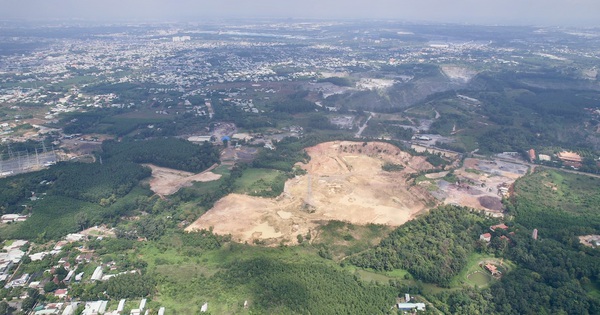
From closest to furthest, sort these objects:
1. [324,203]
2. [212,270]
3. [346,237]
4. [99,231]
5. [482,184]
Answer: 1. [212,270]
2. [346,237]
3. [99,231]
4. [324,203]
5. [482,184]

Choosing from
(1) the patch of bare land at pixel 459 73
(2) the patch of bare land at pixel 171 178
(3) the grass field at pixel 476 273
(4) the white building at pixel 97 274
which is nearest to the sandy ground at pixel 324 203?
(2) the patch of bare land at pixel 171 178

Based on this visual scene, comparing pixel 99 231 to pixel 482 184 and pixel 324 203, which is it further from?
pixel 482 184

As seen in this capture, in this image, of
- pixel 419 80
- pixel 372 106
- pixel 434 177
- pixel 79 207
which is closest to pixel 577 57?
pixel 419 80

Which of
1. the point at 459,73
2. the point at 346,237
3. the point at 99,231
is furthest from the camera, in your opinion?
the point at 459,73

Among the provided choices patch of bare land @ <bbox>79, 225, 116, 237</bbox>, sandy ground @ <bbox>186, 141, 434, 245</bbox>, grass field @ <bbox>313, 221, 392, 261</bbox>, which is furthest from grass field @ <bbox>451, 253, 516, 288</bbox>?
patch of bare land @ <bbox>79, 225, 116, 237</bbox>

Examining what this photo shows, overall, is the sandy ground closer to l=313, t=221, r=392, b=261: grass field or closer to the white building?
l=313, t=221, r=392, b=261: grass field

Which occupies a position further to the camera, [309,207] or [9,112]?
[9,112]

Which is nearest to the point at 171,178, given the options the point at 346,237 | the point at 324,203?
the point at 324,203

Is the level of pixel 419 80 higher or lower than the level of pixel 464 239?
higher

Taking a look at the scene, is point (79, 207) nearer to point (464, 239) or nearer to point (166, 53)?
point (464, 239)
